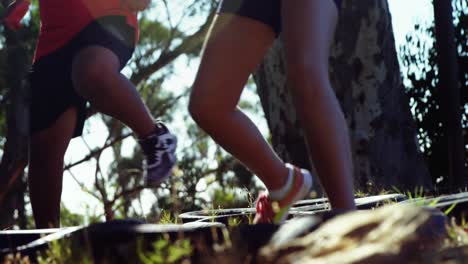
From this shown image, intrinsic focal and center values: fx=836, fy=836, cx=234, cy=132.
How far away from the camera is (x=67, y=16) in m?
3.99

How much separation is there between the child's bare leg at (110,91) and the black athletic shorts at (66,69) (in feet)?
0.51

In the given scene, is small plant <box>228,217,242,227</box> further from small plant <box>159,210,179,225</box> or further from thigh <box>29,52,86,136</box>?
thigh <box>29,52,86,136</box>

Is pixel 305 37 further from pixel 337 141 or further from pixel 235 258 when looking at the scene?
pixel 235 258

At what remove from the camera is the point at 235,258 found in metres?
2.02

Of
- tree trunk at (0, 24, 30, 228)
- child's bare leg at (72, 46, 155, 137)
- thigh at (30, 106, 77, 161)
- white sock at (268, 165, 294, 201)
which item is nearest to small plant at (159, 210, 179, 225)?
child's bare leg at (72, 46, 155, 137)

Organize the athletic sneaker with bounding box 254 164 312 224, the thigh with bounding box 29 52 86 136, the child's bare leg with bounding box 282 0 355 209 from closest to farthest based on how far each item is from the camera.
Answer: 1. the child's bare leg with bounding box 282 0 355 209
2. the athletic sneaker with bounding box 254 164 312 224
3. the thigh with bounding box 29 52 86 136

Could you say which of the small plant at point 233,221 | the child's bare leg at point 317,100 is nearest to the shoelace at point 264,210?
the small plant at point 233,221

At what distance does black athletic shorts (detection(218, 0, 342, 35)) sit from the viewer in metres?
3.04

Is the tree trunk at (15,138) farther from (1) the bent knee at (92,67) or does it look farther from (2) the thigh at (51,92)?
(1) the bent knee at (92,67)

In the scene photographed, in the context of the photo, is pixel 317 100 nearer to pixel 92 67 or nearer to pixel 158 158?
pixel 158 158

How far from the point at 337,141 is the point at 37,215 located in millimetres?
1800

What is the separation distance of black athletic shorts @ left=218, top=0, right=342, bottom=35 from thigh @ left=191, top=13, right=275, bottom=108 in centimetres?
2

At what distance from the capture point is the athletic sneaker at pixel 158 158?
11.7 feet

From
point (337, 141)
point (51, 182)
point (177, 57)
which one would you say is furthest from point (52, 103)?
point (177, 57)
